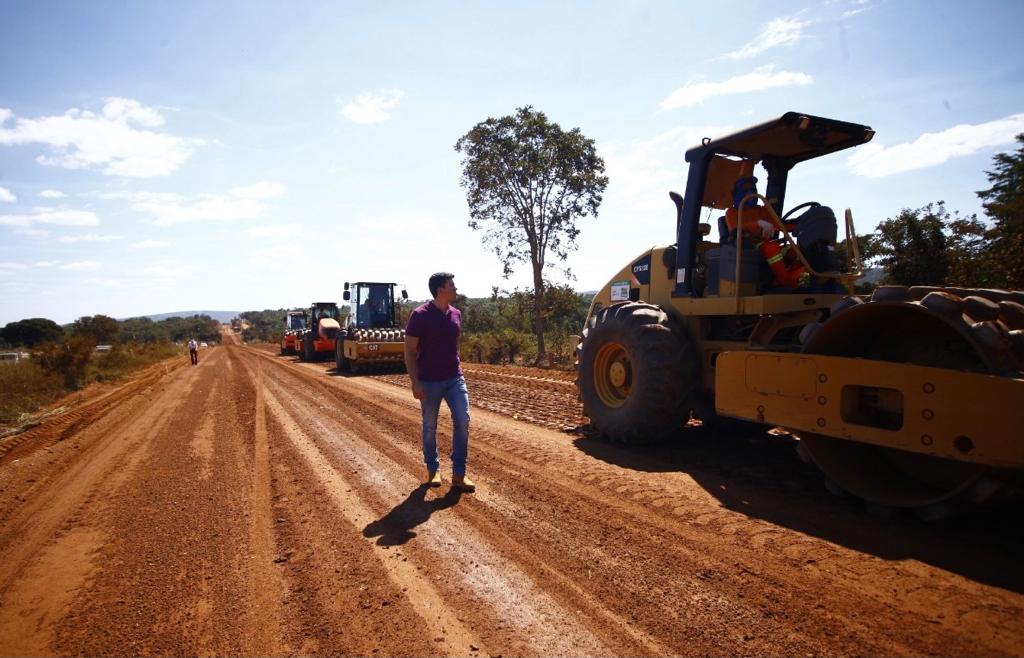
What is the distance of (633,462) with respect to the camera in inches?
195

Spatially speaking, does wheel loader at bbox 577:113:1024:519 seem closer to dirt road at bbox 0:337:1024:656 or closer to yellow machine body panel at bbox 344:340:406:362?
dirt road at bbox 0:337:1024:656

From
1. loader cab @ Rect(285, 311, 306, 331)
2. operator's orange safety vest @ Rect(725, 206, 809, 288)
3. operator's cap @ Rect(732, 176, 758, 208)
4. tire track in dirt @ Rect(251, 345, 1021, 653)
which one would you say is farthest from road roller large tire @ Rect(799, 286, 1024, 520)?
loader cab @ Rect(285, 311, 306, 331)

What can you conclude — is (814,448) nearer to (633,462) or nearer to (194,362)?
(633,462)

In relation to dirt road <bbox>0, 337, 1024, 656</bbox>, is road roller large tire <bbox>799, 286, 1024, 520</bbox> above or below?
above

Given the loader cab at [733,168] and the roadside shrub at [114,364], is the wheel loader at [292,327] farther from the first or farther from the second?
the loader cab at [733,168]

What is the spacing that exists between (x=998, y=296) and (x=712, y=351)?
2.12 metres

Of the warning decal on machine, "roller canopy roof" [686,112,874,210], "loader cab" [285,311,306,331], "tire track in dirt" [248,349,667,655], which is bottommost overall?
"tire track in dirt" [248,349,667,655]

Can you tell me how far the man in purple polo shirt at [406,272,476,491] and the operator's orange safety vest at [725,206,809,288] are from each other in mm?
2644

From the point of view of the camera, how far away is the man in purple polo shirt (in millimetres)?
4422

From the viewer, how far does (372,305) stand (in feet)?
59.8

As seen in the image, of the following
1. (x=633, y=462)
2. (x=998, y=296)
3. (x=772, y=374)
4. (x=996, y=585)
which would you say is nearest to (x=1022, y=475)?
(x=996, y=585)

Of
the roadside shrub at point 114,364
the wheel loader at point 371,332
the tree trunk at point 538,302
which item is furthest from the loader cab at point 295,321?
the tree trunk at point 538,302

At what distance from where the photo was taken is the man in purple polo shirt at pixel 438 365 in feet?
14.5

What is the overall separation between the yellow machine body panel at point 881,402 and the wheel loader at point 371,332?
12614mm
